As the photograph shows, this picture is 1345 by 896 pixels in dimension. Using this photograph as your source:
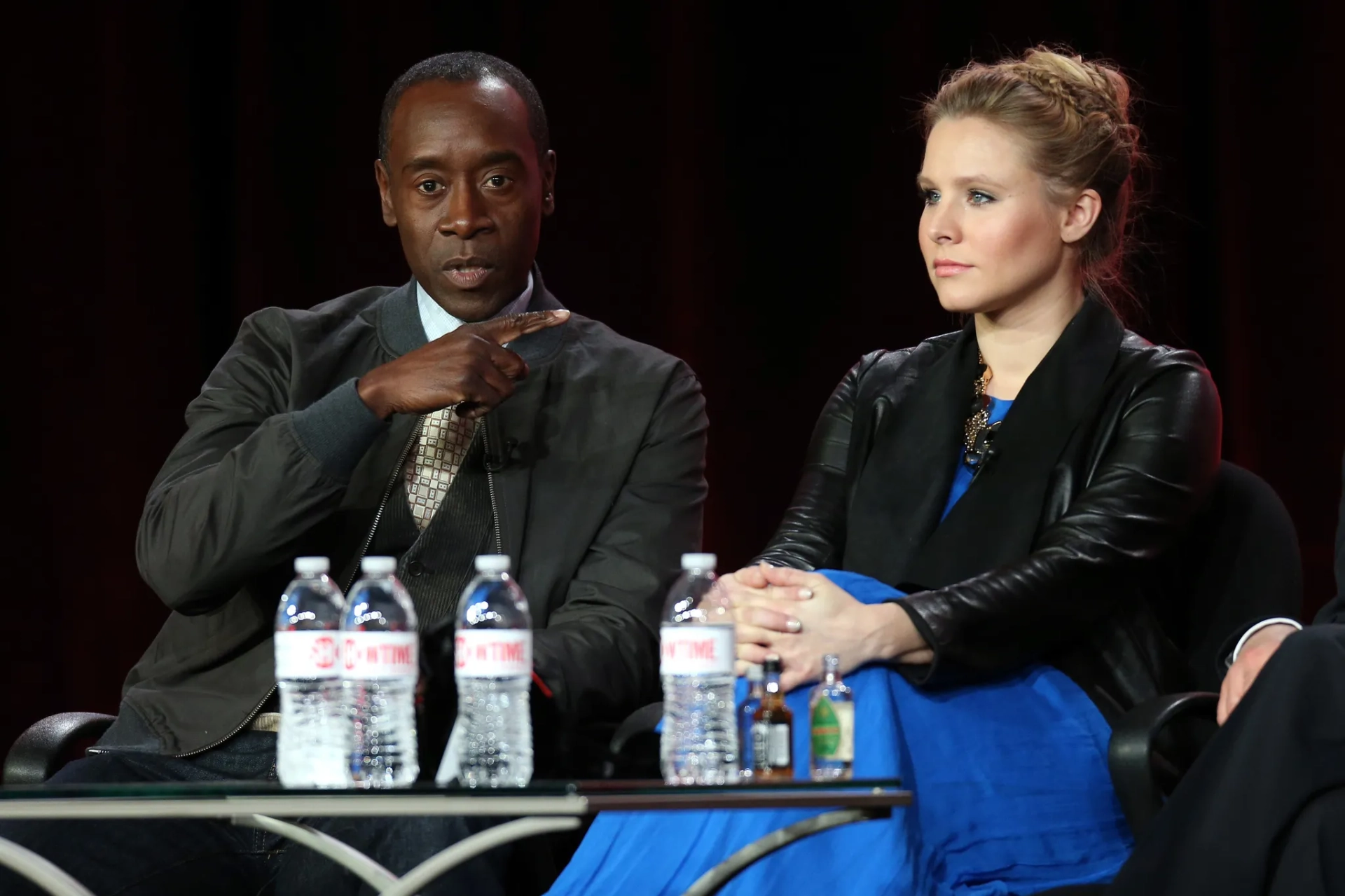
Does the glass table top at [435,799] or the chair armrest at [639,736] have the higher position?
the glass table top at [435,799]

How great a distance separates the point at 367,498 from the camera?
2416 mm

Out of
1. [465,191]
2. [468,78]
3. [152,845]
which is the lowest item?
[152,845]

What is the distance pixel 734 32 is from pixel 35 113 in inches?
61.0

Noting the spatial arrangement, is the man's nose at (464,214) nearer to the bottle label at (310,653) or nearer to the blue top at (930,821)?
the blue top at (930,821)

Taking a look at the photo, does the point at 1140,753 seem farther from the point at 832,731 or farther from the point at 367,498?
the point at 367,498

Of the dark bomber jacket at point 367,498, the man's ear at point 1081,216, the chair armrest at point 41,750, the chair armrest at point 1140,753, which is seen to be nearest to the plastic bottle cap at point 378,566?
the dark bomber jacket at point 367,498

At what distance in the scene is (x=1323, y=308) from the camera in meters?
3.38

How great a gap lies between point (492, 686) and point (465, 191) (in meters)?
1.11

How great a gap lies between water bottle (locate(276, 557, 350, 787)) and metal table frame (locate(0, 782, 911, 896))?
0.20 ft

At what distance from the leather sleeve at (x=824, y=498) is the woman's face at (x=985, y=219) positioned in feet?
0.87

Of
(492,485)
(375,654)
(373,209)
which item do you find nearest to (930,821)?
(375,654)

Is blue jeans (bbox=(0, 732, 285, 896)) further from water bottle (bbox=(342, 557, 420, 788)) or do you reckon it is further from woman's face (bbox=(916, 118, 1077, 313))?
woman's face (bbox=(916, 118, 1077, 313))

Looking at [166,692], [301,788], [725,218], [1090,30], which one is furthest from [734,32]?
[301,788]

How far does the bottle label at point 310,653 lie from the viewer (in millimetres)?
1572
